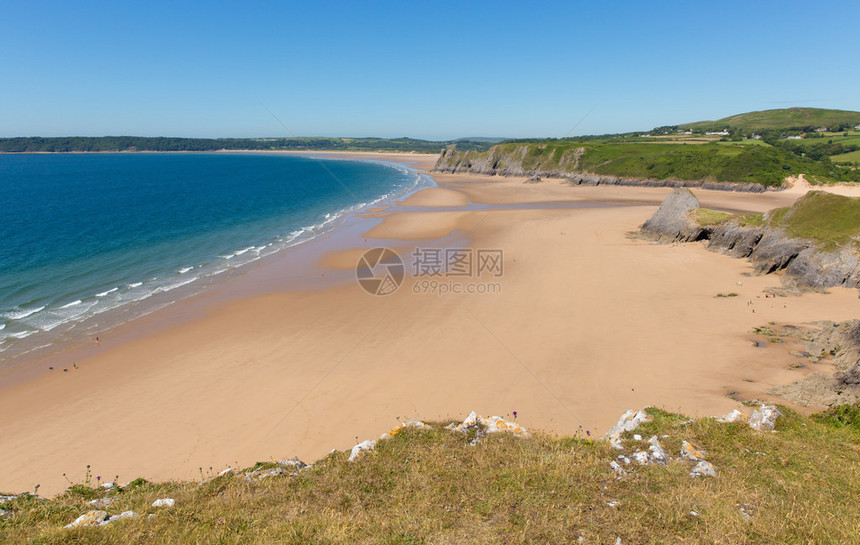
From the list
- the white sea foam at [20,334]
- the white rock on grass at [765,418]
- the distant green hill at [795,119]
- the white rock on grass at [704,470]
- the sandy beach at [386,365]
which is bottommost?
the sandy beach at [386,365]

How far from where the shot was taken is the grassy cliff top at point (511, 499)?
6133 mm

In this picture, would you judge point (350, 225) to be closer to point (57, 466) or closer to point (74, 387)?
point (74, 387)

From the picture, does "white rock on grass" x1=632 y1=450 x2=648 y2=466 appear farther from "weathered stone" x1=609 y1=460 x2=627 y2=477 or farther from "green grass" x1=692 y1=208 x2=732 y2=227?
"green grass" x1=692 y1=208 x2=732 y2=227

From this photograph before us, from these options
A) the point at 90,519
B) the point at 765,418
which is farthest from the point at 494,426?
the point at 90,519

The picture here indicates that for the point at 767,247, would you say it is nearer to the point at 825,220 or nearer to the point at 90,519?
the point at 825,220

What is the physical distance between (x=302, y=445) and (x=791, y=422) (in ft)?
43.5

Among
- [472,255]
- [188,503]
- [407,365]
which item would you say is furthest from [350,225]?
[188,503]

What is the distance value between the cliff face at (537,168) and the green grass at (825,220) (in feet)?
143

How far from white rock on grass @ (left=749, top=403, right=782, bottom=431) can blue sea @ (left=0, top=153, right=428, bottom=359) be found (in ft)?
89.9

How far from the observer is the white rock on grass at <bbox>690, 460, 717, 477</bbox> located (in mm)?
7675

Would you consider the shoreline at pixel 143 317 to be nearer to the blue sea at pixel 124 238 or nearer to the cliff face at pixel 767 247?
the blue sea at pixel 124 238

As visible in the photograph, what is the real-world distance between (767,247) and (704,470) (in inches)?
1009

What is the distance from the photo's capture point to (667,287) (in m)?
24.0

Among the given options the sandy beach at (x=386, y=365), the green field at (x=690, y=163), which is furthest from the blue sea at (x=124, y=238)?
the green field at (x=690, y=163)
